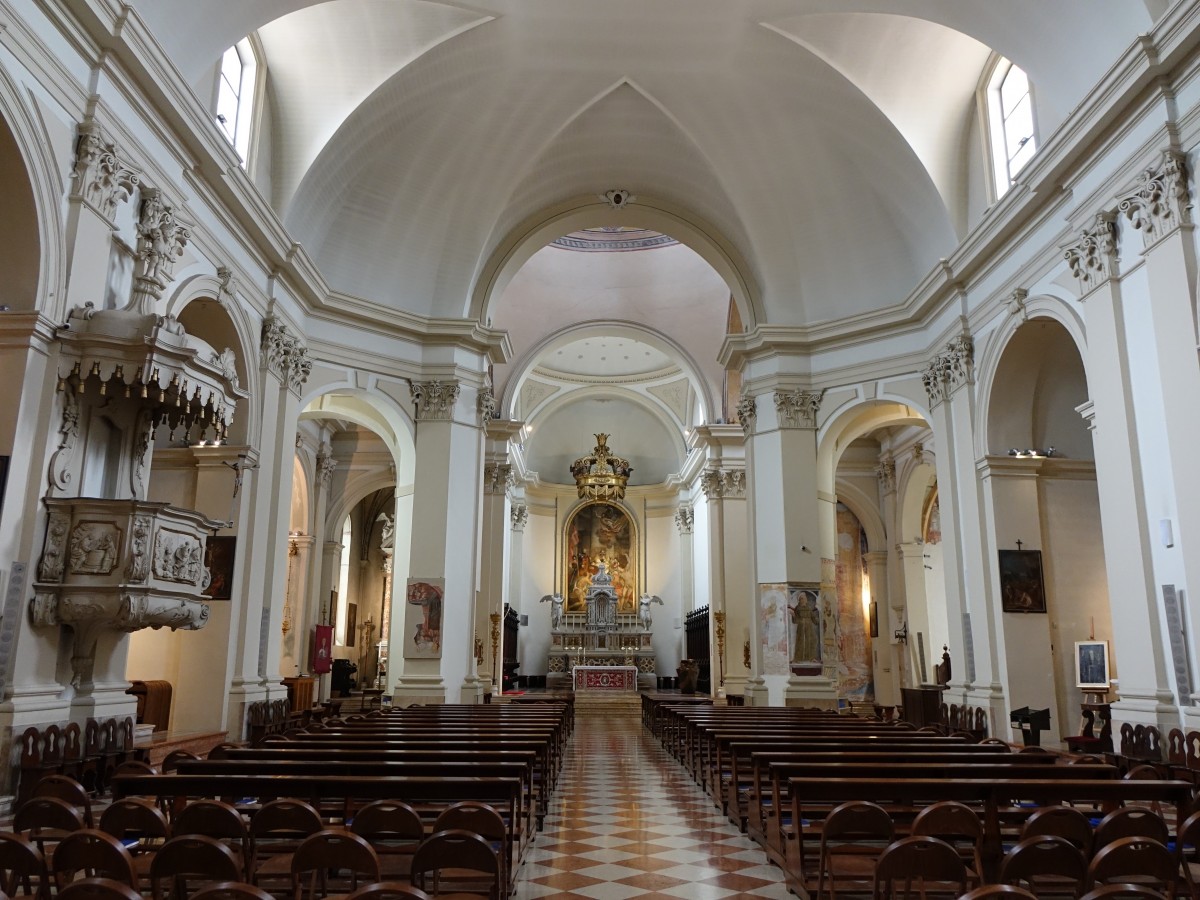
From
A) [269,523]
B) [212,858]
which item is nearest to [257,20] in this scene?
[269,523]

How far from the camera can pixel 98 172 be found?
8422 millimetres

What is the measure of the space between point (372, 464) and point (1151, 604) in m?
17.3

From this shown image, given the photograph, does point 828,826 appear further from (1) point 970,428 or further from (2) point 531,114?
(2) point 531,114

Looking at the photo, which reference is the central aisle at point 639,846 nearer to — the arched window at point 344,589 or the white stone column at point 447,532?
the white stone column at point 447,532

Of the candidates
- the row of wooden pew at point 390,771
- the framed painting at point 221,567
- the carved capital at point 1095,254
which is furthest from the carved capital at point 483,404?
the carved capital at point 1095,254

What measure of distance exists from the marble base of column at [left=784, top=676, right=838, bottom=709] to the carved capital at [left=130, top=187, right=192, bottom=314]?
1116 cm

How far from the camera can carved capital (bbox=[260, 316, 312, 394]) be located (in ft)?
43.2

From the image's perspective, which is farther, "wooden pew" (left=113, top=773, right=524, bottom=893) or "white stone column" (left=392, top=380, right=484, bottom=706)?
"white stone column" (left=392, top=380, right=484, bottom=706)

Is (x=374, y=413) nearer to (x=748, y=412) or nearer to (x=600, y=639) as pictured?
(x=748, y=412)

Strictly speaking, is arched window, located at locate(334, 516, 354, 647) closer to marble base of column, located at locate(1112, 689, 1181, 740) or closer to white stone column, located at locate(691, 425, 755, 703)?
white stone column, located at locate(691, 425, 755, 703)

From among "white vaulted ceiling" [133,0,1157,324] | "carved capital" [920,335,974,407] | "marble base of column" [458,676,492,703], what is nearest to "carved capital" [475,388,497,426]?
"white vaulted ceiling" [133,0,1157,324]

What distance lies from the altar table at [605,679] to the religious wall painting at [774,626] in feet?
35.6

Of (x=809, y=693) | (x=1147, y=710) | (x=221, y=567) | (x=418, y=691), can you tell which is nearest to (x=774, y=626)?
(x=809, y=693)

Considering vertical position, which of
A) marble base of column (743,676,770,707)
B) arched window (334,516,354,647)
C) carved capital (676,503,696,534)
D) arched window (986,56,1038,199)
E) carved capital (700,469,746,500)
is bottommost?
marble base of column (743,676,770,707)
